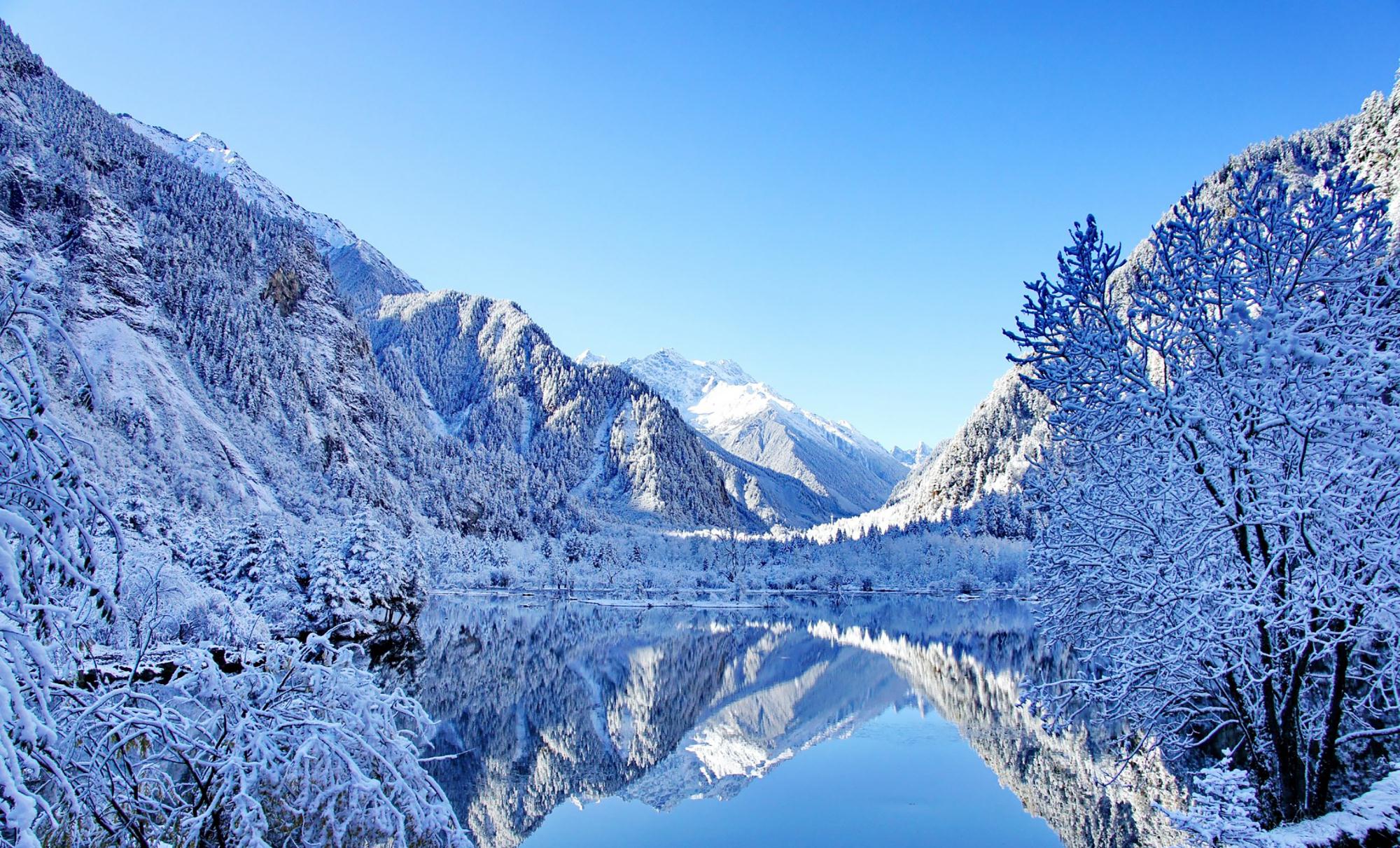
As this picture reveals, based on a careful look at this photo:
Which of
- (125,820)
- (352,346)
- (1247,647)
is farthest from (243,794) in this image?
(352,346)

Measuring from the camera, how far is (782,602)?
99.1m

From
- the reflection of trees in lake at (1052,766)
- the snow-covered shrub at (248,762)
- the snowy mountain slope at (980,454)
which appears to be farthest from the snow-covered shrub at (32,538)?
the snowy mountain slope at (980,454)

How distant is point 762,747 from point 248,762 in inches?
999

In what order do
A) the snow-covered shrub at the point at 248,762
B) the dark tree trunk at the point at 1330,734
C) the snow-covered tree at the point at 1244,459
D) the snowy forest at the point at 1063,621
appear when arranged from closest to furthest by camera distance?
the snowy forest at the point at 1063,621, the snow-covered shrub at the point at 248,762, the snow-covered tree at the point at 1244,459, the dark tree trunk at the point at 1330,734

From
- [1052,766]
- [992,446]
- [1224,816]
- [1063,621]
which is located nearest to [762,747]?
[1052,766]

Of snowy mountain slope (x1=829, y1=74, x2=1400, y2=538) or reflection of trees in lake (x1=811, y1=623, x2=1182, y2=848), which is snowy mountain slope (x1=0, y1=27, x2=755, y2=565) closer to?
reflection of trees in lake (x1=811, y1=623, x2=1182, y2=848)

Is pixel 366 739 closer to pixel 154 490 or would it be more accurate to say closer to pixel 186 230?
pixel 154 490

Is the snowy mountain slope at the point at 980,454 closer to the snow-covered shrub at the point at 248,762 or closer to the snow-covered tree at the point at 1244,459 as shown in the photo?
the snow-covered tree at the point at 1244,459

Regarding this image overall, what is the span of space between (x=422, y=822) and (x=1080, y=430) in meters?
9.70

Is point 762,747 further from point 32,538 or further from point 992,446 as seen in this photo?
point 992,446

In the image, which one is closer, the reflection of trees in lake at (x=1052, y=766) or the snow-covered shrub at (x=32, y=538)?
the snow-covered shrub at (x=32, y=538)

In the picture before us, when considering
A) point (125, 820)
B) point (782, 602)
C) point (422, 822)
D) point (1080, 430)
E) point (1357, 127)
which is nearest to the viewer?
point (125, 820)

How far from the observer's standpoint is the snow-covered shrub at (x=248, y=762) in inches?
297

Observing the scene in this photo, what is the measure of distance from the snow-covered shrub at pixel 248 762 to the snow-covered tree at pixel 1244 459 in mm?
9210
